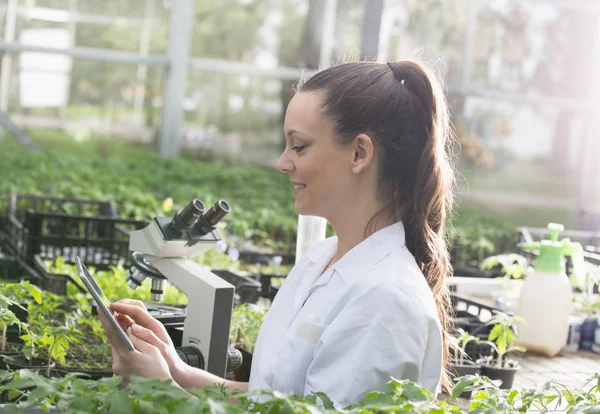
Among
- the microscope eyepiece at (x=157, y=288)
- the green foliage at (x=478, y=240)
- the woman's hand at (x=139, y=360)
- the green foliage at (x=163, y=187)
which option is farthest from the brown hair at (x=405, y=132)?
the green foliage at (x=478, y=240)

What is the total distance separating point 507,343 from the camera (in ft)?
9.32

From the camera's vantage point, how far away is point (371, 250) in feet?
5.37

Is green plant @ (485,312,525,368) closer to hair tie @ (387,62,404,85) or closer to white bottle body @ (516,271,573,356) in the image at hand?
white bottle body @ (516,271,573,356)

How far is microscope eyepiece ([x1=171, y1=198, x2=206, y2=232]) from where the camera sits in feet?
6.60

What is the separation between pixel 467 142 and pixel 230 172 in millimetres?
4308

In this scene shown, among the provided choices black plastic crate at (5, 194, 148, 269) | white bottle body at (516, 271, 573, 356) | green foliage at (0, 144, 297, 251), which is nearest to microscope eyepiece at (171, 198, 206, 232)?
white bottle body at (516, 271, 573, 356)

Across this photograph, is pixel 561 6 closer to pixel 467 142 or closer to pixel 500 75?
pixel 500 75

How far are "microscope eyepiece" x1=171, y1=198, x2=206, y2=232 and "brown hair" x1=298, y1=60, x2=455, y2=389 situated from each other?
1.44ft

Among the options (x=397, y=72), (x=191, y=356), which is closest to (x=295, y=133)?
(x=397, y=72)

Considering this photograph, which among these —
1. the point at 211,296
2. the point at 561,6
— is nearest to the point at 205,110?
the point at 561,6

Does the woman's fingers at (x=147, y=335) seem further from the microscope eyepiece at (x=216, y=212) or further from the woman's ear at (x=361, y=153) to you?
the woman's ear at (x=361, y=153)

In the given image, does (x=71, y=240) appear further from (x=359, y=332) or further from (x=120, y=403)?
(x=120, y=403)

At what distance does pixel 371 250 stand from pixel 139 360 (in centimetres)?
49

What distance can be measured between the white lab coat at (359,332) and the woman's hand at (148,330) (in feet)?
0.59
